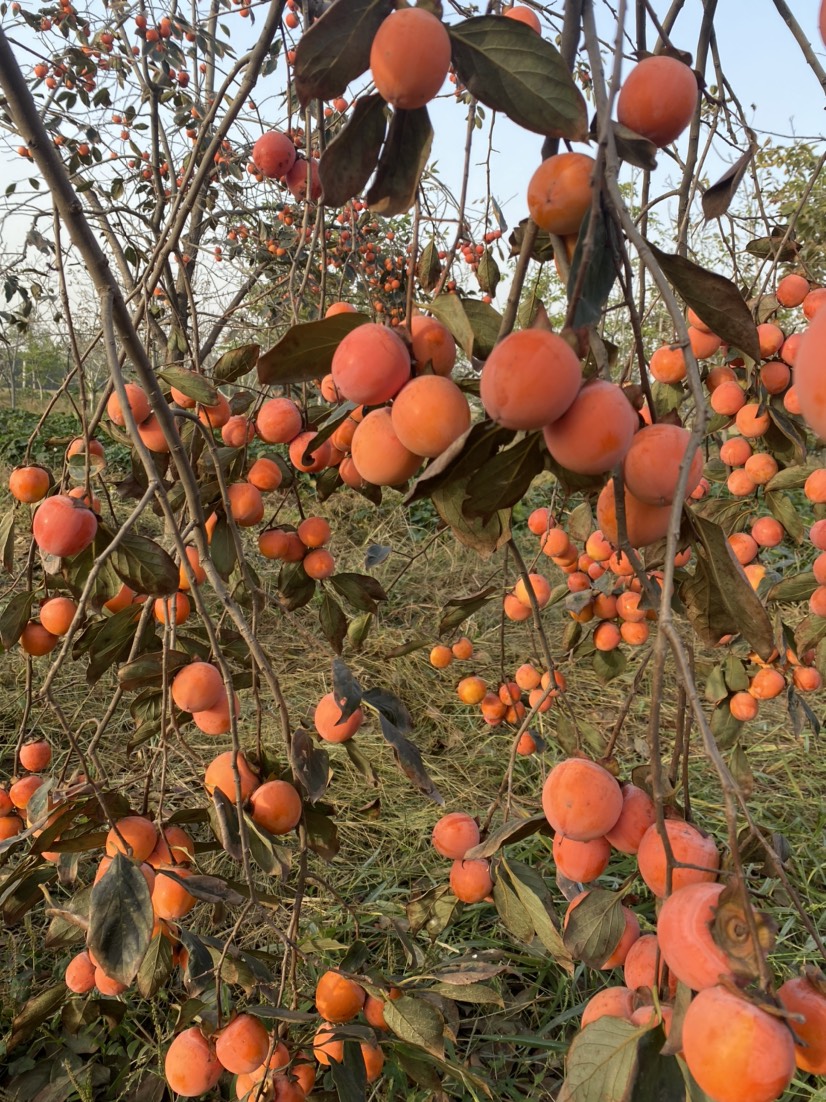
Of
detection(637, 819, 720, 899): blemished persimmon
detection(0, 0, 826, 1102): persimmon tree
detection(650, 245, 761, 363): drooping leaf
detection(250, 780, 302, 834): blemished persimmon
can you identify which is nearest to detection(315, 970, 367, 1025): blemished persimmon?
detection(0, 0, 826, 1102): persimmon tree

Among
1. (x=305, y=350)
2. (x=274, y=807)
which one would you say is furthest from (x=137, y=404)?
(x=274, y=807)

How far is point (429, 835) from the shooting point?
2.22m

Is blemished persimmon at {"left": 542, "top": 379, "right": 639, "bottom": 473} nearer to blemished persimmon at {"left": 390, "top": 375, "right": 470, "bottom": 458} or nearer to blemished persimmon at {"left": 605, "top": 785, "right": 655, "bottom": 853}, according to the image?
blemished persimmon at {"left": 390, "top": 375, "right": 470, "bottom": 458}

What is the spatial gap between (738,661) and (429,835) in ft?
3.96

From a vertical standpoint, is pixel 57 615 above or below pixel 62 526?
below

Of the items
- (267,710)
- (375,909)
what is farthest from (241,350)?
(267,710)

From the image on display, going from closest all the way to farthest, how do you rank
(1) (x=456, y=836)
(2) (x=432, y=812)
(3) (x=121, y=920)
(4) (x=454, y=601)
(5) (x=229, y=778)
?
1. (3) (x=121, y=920)
2. (5) (x=229, y=778)
3. (1) (x=456, y=836)
4. (4) (x=454, y=601)
5. (2) (x=432, y=812)

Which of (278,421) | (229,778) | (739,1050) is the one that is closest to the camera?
(739,1050)

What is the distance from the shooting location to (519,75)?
18.9 inches

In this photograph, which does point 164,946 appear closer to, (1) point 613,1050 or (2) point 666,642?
(1) point 613,1050

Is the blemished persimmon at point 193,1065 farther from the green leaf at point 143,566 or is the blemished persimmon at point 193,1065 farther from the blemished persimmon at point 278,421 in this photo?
the blemished persimmon at point 278,421

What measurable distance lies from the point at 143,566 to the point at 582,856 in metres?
0.56

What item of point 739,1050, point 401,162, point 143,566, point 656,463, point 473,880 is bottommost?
point 473,880

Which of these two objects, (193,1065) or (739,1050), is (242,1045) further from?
(739,1050)
